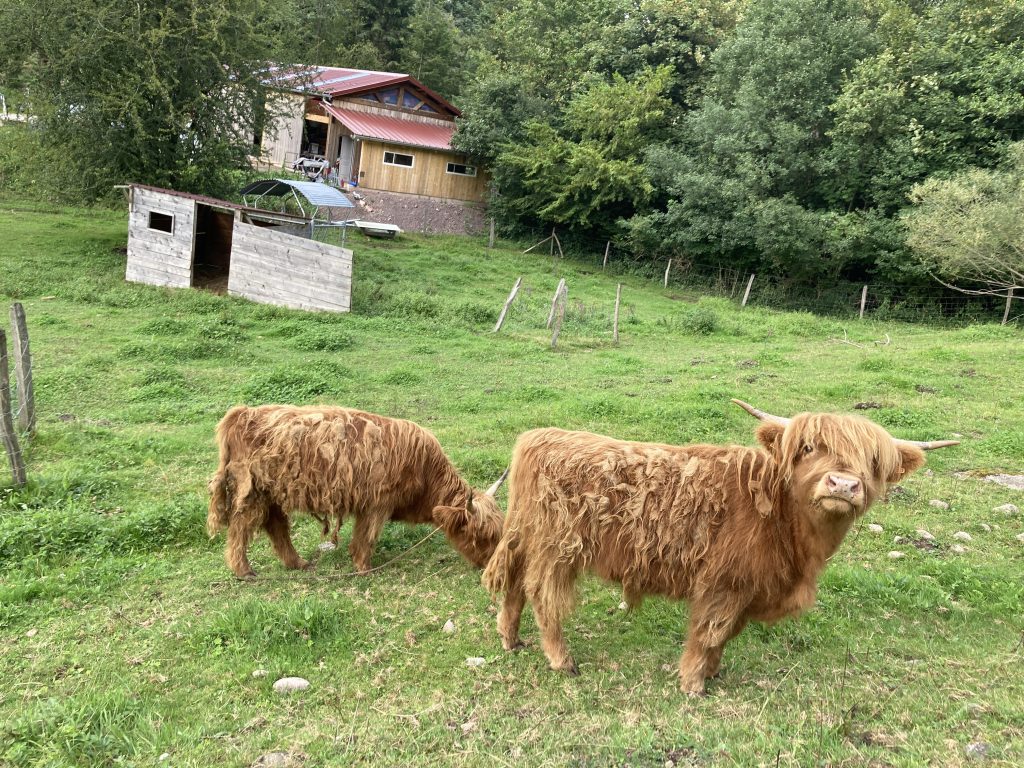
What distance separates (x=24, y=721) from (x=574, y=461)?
3157mm

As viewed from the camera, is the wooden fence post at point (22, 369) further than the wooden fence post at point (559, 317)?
No

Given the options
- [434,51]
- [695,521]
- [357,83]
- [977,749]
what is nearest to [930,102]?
[695,521]

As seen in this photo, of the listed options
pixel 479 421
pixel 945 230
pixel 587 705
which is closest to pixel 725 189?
pixel 945 230

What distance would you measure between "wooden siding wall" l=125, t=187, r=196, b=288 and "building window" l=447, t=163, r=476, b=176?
17838mm

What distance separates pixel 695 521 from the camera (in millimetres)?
3619

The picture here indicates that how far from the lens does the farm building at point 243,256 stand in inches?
645

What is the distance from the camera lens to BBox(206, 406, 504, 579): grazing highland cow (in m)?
4.96

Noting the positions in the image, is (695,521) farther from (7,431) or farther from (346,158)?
(346,158)

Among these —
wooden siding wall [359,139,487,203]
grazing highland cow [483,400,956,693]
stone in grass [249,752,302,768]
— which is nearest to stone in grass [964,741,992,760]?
grazing highland cow [483,400,956,693]

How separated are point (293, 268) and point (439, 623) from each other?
13889 mm

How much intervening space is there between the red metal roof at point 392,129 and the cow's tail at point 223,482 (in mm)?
28247

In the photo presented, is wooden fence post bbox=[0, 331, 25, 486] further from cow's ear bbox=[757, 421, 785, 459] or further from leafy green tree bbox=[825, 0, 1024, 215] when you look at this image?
leafy green tree bbox=[825, 0, 1024, 215]

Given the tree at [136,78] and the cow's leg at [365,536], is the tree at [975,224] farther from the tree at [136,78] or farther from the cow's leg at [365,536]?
the tree at [136,78]

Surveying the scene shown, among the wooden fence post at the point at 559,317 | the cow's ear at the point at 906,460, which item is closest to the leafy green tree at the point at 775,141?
the wooden fence post at the point at 559,317
